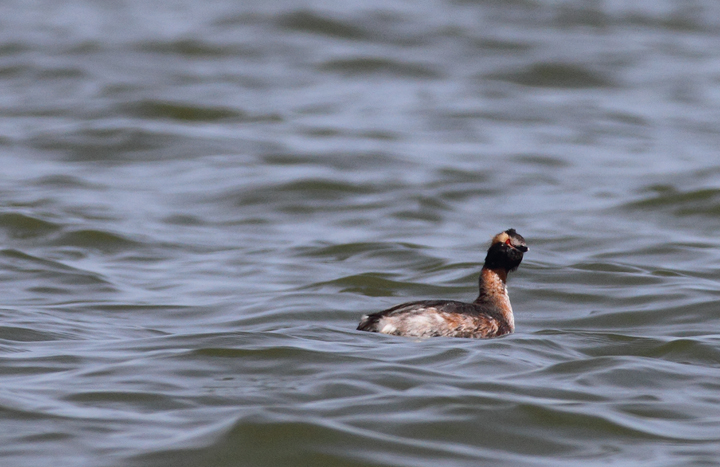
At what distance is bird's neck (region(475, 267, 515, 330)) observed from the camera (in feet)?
31.3

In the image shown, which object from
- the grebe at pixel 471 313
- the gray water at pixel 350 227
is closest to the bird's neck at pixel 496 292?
the grebe at pixel 471 313

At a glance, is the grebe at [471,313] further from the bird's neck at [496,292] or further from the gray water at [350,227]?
the gray water at [350,227]

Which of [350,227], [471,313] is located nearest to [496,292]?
[471,313]

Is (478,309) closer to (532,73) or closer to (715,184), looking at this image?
(715,184)

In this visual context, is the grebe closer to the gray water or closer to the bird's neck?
the bird's neck

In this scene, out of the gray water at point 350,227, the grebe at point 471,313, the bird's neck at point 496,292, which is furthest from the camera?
the bird's neck at point 496,292

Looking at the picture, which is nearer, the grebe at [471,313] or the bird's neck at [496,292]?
the grebe at [471,313]

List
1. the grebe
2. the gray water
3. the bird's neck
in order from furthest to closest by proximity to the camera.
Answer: the bird's neck, the grebe, the gray water

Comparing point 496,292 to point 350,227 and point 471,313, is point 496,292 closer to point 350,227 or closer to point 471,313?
point 471,313

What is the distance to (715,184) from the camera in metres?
16.0

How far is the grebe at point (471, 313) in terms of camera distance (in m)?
8.66

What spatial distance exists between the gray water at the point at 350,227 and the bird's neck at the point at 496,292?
386 mm

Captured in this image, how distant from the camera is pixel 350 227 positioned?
1439 centimetres

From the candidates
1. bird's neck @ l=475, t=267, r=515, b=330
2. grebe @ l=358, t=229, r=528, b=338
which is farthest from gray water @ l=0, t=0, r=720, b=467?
bird's neck @ l=475, t=267, r=515, b=330
